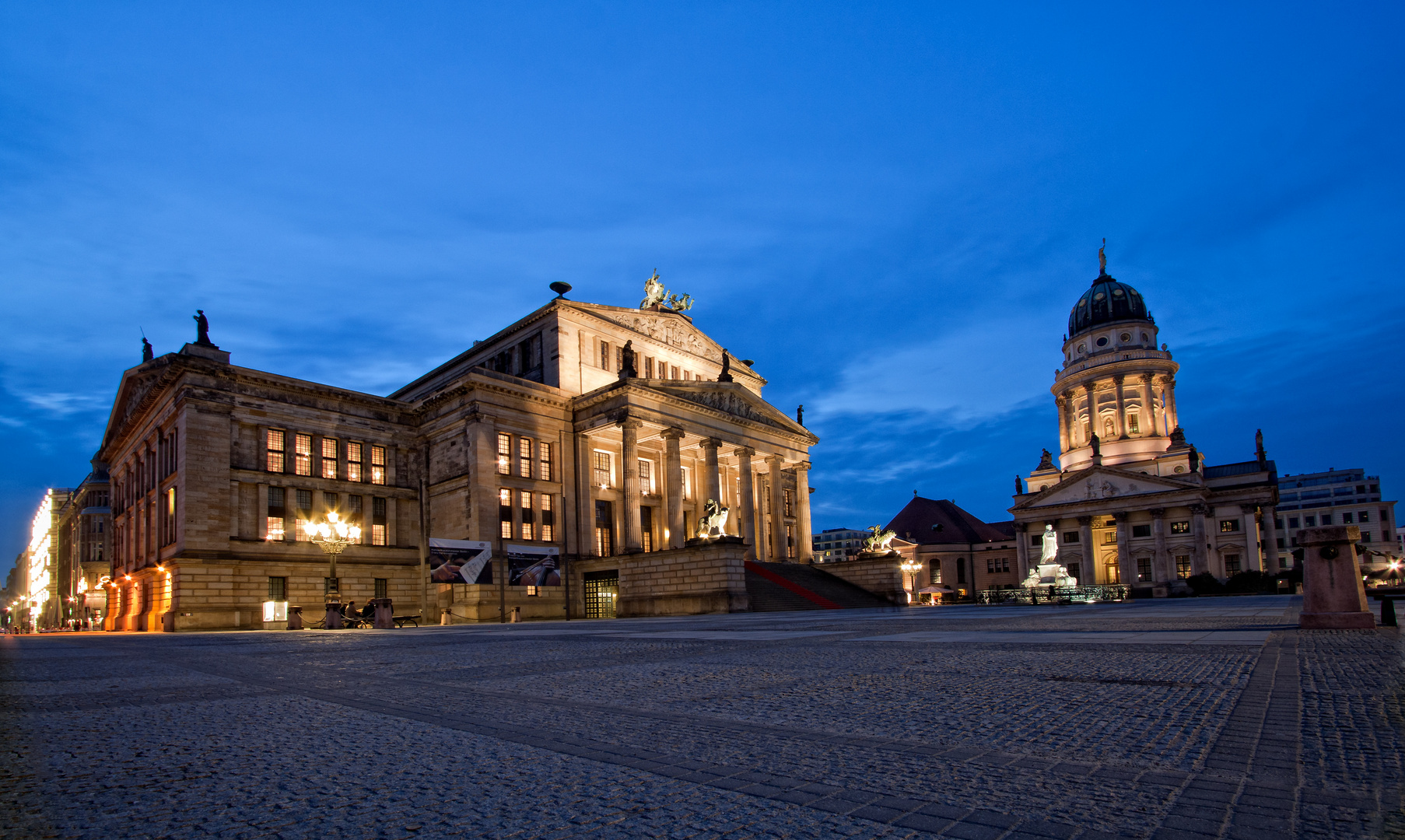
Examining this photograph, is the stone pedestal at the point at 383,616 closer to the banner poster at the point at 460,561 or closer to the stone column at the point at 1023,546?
the banner poster at the point at 460,561

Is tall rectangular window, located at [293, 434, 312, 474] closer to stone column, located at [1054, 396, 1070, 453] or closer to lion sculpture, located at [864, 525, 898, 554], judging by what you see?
lion sculpture, located at [864, 525, 898, 554]

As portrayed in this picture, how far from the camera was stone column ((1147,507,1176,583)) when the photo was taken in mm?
81062

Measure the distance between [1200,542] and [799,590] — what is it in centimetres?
5538

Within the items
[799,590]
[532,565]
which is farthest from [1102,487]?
[532,565]

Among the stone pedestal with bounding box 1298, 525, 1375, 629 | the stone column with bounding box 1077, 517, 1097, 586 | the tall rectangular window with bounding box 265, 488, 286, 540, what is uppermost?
the tall rectangular window with bounding box 265, 488, 286, 540

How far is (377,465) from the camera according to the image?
4719cm

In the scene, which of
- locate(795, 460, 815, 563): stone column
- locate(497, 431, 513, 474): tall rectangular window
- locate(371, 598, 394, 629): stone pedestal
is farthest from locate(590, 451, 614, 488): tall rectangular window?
locate(371, 598, 394, 629): stone pedestal

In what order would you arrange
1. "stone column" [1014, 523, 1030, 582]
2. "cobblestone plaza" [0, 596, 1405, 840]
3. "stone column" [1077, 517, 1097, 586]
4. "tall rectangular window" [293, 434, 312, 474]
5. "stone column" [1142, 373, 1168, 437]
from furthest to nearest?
"stone column" [1142, 373, 1168, 437] < "stone column" [1014, 523, 1030, 582] < "stone column" [1077, 517, 1097, 586] < "tall rectangular window" [293, 434, 312, 474] < "cobblestone plaza" [0, 596, 1405, 840]

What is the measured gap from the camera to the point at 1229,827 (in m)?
3.01

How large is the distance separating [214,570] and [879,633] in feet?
119

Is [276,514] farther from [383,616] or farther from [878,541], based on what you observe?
[878,541]

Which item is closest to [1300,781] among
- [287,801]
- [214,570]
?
[287,801]

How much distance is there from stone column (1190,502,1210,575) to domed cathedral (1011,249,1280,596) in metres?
0.11

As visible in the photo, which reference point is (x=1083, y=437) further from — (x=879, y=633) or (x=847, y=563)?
(x=879, y=633)
